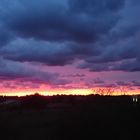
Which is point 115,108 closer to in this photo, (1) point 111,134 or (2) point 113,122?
(2) point 113,122

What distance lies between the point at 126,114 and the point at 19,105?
250 ft

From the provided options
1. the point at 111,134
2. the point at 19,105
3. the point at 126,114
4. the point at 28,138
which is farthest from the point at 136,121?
the point at 19,105

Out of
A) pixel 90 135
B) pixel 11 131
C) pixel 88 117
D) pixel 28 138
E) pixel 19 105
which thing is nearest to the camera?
pixel 90 135

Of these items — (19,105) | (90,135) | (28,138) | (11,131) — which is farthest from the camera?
(19,105)

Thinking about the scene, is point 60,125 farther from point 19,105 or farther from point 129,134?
point 19,105

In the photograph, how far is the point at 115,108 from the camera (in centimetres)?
4172

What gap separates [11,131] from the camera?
37250 mm

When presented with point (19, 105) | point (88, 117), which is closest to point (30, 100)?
point (19, 105)

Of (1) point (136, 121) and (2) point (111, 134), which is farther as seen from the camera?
(1) point (136, 121)

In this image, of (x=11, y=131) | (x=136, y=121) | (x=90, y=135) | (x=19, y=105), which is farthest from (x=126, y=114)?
(x=19, y=105)

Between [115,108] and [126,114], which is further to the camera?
[115,108]

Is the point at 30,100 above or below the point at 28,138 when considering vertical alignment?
above

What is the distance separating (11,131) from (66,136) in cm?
657

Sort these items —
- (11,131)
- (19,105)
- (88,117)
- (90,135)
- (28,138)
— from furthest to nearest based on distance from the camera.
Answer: (19,105), (28,138), (11,131), (88,117), (90,135)
